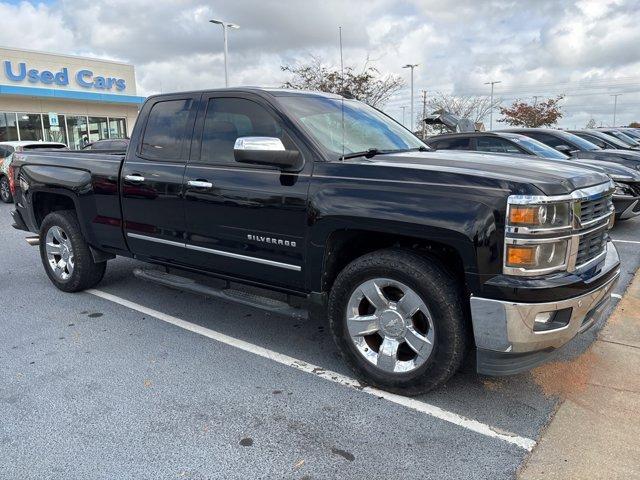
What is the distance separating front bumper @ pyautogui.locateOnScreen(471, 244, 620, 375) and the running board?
4.07 ft

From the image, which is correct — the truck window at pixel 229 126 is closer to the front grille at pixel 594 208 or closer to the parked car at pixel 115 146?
the parked car at pixel 115 146

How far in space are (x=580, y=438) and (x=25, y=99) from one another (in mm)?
28461

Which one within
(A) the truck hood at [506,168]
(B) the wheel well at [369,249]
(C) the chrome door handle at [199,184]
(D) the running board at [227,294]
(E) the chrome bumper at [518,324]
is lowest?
(D) the running board at [227,294]

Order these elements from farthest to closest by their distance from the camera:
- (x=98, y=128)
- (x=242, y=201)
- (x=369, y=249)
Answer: (x=98, y=128)
(x=242, y=201)
(x=369, y=249)

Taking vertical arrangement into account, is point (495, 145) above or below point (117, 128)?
below

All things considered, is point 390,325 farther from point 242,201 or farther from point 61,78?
point 61,78

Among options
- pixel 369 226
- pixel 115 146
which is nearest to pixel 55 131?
pixel 115 146

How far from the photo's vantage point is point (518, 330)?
286 cm

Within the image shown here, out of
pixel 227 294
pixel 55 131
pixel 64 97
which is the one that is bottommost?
pixel 227 294

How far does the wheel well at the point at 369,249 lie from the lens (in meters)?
3.24

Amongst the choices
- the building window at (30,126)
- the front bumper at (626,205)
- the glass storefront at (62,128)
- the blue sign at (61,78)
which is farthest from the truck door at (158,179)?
the blue sign at (61,78)

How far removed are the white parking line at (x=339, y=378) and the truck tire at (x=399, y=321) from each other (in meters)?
0.07

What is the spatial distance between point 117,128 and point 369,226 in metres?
30.5

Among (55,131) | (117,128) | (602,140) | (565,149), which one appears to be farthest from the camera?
(117,128)
